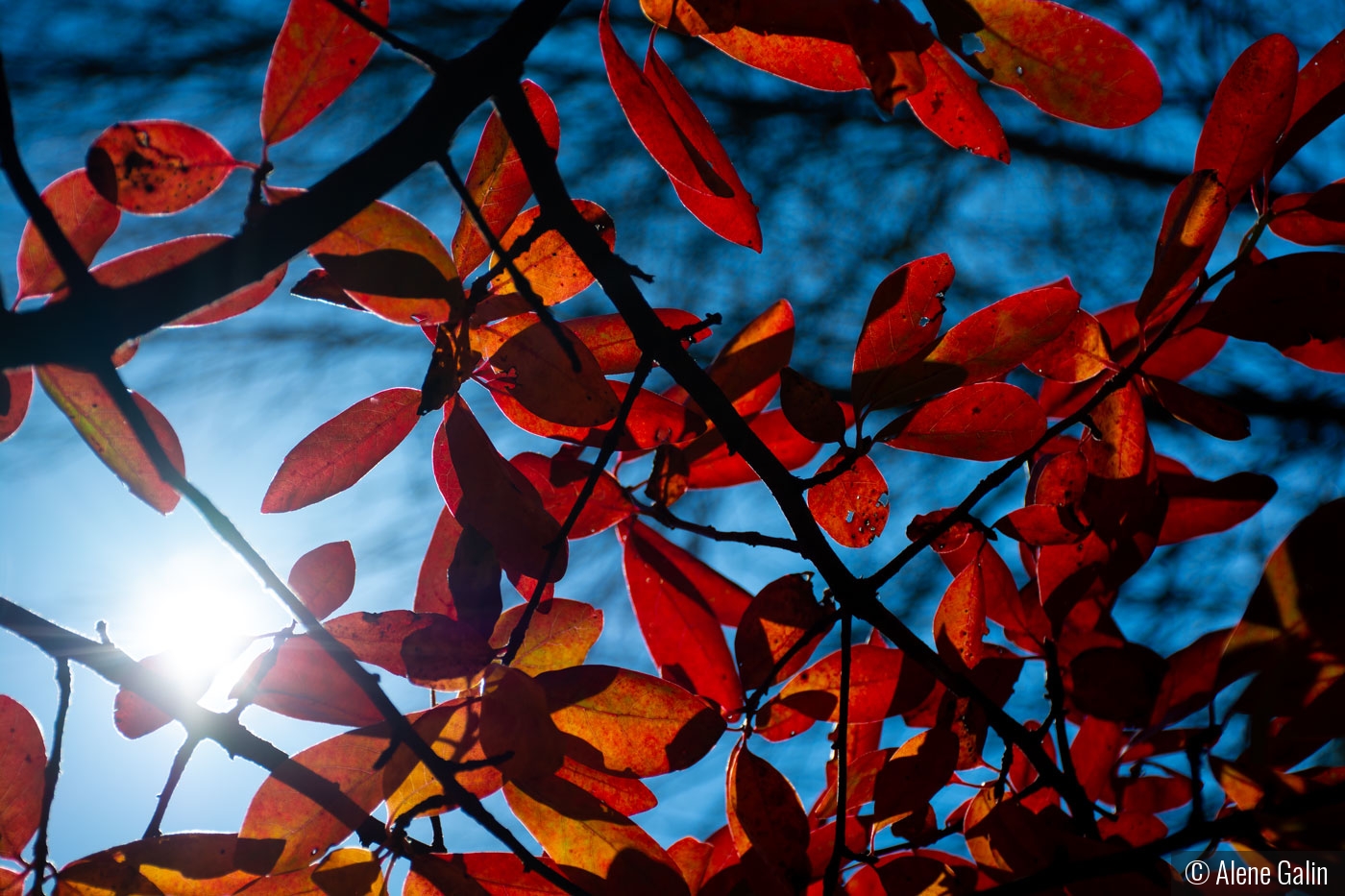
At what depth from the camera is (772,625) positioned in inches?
17.3

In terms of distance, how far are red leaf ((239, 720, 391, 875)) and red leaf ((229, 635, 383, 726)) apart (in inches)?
1.0

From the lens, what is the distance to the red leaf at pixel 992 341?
1.24 feet

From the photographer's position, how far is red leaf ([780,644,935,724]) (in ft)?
1.48

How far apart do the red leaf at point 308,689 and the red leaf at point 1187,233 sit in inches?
17.5

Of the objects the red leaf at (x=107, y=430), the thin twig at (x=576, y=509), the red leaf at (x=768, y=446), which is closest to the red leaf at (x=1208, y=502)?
the red leaf at (x=768, y=446)

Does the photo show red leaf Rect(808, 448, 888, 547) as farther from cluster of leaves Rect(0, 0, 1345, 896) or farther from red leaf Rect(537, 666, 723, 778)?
red leaf Rect(537, 666, 723, 778)

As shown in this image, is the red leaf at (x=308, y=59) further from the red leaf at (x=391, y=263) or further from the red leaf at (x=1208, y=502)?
the red leaf at (x=1208, y=502)

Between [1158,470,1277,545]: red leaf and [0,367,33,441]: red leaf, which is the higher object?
[1158,470,1277,545]: red leaf

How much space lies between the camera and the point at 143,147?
1.05 ft

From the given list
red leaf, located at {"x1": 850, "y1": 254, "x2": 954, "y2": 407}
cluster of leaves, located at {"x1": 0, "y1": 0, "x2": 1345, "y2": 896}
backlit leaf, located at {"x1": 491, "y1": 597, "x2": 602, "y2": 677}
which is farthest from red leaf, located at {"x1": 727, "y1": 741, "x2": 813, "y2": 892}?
red leaf, located at {"x1": 850, "y1": 254, "x2": 954, "y2": 407}

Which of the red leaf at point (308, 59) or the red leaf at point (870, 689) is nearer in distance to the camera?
the red leaf at point (308, 59)

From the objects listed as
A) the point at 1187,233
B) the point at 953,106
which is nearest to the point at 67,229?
the point at 953,106

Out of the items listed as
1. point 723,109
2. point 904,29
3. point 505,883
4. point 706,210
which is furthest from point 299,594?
point 723,109

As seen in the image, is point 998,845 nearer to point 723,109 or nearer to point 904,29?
point 904,29
